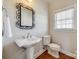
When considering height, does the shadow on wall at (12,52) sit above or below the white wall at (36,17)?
below

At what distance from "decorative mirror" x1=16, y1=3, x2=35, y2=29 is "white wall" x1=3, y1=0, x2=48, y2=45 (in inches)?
4.7

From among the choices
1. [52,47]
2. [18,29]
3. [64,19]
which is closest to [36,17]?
[18,29]

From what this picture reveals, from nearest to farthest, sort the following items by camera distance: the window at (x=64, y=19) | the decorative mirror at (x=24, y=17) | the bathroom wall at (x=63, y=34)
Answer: the decorative mirror at (x=24, y=17) → the bathroom wall at (x=63, y=34) → the window at (x=64, y=19)

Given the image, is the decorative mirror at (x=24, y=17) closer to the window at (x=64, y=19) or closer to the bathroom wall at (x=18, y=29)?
the bathroom wall at (x=18, y=29)

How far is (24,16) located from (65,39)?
1924 millimetres

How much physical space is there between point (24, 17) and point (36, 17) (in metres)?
0.69

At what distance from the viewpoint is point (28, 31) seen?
2.91 meters

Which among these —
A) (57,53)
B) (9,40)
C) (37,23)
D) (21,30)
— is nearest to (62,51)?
(57,53)

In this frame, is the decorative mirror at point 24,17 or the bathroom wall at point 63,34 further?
the bathroom wall at point 63,34

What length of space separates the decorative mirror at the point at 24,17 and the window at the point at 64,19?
4.44ft

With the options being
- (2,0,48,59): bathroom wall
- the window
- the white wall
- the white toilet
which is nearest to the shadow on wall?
(2,0,48,59): bathroom wall

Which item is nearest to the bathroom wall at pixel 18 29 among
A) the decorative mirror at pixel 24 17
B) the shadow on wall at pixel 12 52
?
the shadow on wall at pixel 12 52

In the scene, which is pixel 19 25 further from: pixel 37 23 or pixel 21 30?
pixel 37 23

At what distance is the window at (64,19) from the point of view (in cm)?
331
